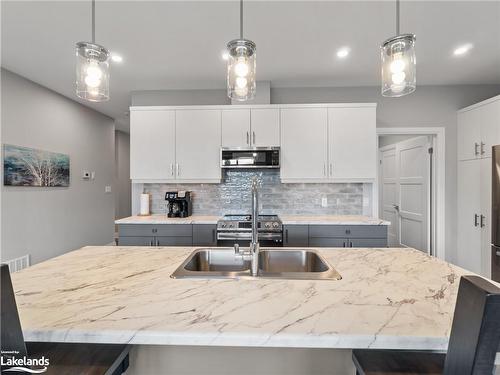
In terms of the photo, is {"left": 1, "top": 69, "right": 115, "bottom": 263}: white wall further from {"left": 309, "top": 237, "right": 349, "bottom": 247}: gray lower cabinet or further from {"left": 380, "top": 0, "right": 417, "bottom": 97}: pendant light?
→ {"left": 380, "top": 0, "right": 417, "bottom": 97}: pendant light

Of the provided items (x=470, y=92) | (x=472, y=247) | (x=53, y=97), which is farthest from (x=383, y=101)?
(x=53, y=97)

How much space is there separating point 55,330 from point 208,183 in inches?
111

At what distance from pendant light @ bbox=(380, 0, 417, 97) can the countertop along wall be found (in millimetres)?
2226

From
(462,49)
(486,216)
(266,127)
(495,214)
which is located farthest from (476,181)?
(266,127)

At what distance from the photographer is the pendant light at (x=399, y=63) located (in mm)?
1357

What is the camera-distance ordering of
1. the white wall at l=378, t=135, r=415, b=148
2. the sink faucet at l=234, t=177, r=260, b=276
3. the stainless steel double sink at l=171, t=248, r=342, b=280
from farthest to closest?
the white wall at l=378, t=135, r=415, b=148
the stainless steel double sink at l=171, t=248, r=342, b=280
the sink faucet at l=234, t=177, r=260, b=276

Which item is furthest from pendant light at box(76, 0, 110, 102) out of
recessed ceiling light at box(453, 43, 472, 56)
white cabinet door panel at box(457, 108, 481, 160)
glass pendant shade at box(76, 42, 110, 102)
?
white cabinet door panel at box(457, 108, 481, 160)

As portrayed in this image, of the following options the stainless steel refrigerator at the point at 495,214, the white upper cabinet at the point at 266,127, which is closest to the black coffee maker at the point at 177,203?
the white upper cabinet at the point at 266,127

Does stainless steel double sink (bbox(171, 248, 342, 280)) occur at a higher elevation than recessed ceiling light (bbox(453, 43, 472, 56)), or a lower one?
lower

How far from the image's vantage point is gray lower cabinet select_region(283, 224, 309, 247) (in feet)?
9.71

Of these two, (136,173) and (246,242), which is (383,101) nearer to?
(246,242)

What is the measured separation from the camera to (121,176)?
21.3 ft

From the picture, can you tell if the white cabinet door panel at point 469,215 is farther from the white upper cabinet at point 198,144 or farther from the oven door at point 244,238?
the white upper cabinet at point 198,144

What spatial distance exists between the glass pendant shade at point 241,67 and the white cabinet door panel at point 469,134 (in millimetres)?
3182
